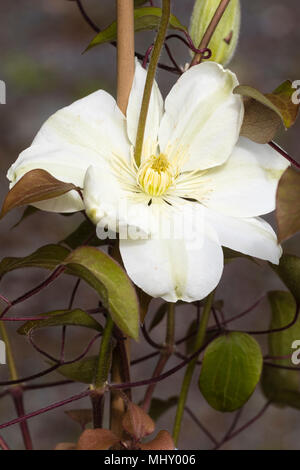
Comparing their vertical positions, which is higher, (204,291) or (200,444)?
(204,291)

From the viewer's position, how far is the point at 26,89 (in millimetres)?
1488

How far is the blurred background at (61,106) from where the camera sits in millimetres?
1193

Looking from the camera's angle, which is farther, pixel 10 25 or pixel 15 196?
pixel 10 25

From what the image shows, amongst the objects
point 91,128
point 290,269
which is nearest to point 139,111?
point 91,128

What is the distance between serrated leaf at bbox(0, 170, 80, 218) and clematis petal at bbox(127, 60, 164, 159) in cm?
7

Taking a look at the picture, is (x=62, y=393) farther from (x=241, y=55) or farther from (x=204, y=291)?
(x=204, y=291)

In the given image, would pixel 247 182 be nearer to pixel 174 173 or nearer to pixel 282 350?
pixel 174 173

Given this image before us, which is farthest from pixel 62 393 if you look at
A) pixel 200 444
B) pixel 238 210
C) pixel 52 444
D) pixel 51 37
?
pixel 238 210

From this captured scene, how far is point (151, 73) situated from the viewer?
0.34 m

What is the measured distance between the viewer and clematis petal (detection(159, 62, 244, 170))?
37 cm

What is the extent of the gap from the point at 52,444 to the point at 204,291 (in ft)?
3.01

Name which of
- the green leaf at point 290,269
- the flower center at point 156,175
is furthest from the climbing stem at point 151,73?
the green leaf at point 290,269

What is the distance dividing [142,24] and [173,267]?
168mm

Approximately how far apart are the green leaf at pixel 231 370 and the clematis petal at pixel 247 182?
0.11 metres
